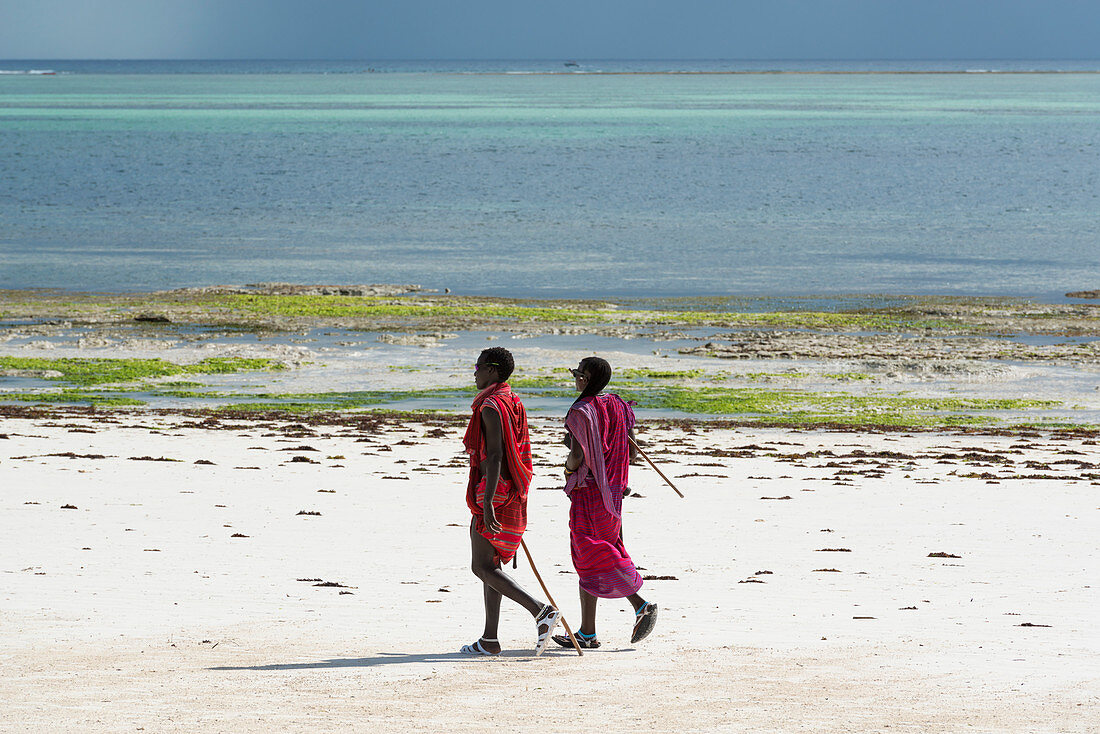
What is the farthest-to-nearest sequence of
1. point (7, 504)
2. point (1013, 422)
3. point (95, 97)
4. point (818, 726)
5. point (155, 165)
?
point (95, 97), point (155, 165), point (1013, 422), point (7, 504), point (818, 726)

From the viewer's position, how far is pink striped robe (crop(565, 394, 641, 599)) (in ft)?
21.8

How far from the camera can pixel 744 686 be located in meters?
6.09

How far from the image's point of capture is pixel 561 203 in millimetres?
53750

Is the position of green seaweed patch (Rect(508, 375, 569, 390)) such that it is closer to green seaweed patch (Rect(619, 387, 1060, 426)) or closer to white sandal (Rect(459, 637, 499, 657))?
green seaweed patch (Rect(619, 387, 1060, 426))

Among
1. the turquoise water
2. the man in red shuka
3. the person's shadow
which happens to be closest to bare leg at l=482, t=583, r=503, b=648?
the man in red shuka

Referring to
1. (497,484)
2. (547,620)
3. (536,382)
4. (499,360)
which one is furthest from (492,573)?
(536,382)

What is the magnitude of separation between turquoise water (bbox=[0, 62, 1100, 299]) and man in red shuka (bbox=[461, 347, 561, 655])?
2503cm

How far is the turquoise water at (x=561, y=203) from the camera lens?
3506cm

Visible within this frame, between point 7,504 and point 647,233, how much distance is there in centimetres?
3507

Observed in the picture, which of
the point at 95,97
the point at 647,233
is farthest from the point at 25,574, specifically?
the point at 95,97

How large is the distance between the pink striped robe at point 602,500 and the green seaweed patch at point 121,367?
1465 centimetres

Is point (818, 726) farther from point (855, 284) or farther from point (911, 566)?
point (855, 284)

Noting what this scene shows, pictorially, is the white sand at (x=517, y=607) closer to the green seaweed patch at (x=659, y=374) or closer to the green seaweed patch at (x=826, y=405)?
the green seaweed patch at (x=826, y=405)

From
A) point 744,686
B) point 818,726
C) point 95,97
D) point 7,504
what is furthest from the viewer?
point 95,97
